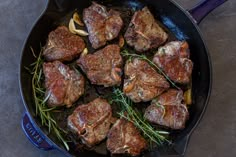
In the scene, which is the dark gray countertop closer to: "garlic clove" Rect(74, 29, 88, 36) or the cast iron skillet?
the cast iron skillet

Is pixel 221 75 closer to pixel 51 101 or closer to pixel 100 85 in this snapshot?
pixel 100 85

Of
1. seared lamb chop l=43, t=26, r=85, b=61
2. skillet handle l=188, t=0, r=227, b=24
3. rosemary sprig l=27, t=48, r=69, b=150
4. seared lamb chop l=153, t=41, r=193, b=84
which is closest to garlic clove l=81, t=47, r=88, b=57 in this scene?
seared lamb chop l=43, t=26, r=85, b=61

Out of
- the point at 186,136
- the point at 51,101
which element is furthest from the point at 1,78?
the point at 186,136

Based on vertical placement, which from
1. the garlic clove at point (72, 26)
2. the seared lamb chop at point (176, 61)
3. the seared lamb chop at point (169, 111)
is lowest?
the seared lamb chop at point (169, 111)

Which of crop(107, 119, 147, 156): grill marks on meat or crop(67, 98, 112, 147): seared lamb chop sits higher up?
crop(67, 98, 112, 147): seared lamb chop

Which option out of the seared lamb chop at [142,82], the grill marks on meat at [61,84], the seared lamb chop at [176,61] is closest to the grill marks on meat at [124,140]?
the seared lamb chop at [142,82]

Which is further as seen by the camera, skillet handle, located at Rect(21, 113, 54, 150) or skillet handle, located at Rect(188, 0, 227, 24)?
skillet handle, located at Rect(188, 0, 227, 24)

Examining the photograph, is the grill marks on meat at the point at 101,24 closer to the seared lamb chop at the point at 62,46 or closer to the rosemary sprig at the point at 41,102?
the seared lamb chop at the point at 62,46
